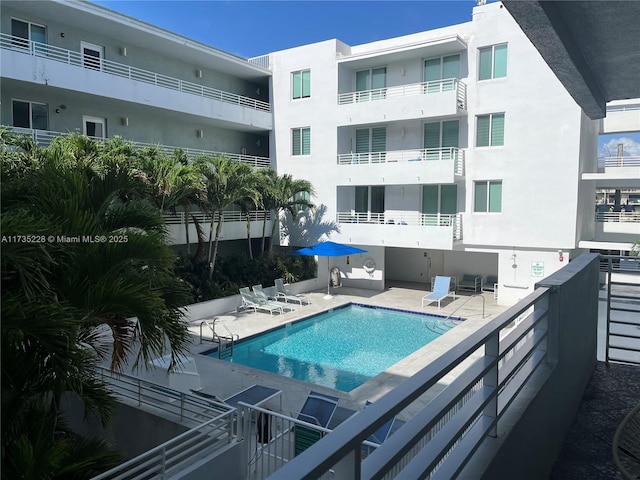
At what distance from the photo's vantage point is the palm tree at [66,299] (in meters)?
3.73

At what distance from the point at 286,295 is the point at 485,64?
13388mm

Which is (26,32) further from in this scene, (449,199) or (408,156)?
(449,199)

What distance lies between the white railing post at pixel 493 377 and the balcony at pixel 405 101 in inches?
761

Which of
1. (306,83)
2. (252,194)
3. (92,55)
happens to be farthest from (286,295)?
(92,55)

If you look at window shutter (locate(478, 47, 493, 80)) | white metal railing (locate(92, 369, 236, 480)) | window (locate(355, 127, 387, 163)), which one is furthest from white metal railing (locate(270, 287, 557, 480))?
window (locate(355, 127, 387, 163))

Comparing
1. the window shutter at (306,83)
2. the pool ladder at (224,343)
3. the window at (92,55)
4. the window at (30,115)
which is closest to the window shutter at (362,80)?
the window shutter at (306,83)

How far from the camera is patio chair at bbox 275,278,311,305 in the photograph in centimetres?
2044

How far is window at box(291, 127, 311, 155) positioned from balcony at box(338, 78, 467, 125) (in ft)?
7.97

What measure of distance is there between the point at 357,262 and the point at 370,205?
3.03 m

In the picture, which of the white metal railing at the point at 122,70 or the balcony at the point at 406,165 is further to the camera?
the balcony at the point at 406,165

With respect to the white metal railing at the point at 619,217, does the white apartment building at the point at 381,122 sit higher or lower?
higher

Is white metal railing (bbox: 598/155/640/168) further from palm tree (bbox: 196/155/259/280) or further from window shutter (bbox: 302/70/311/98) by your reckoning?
palm tree (bbox: 196/155/259/280)

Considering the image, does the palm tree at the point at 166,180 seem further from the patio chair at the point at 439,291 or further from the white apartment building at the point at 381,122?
the patio chair at the point at 439,291

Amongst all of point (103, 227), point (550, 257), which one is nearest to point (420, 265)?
point (550, 257)
